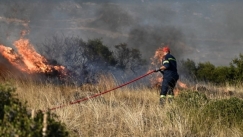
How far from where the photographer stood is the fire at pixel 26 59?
1495cm

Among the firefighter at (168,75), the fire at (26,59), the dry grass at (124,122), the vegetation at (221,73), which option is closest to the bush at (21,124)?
the dry grass at (124,122)

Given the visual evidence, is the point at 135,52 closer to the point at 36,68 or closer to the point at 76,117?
the point at 36,68

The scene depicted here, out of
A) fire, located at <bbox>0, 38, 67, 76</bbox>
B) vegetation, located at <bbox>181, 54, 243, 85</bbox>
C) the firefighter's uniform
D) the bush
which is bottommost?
the bush

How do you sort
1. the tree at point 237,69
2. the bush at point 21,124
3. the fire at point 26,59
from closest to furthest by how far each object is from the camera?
1. the bush at point 21,124
2. the fire at point 26,59
3. the tree at point 237,69

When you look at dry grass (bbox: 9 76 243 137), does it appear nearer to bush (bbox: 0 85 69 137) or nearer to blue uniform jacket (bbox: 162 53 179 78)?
bush (bbox: 0 85 69 137)

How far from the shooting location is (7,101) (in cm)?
369

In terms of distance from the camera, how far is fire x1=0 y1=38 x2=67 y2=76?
14953mm

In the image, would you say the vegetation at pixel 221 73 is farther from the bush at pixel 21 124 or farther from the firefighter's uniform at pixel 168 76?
the bush at pixel 21 124

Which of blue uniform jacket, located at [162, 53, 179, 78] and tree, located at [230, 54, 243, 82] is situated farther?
tree, located at [230, 54, 243, 82]

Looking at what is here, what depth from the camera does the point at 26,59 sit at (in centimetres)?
1525

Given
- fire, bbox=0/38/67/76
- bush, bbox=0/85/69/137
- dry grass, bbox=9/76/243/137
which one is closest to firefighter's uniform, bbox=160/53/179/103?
dry grass, bbox=9/76/243/137

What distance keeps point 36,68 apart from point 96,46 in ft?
50.8

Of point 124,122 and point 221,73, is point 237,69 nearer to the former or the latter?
point 221,73

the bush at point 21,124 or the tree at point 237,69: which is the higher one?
the tree at point 237,69
